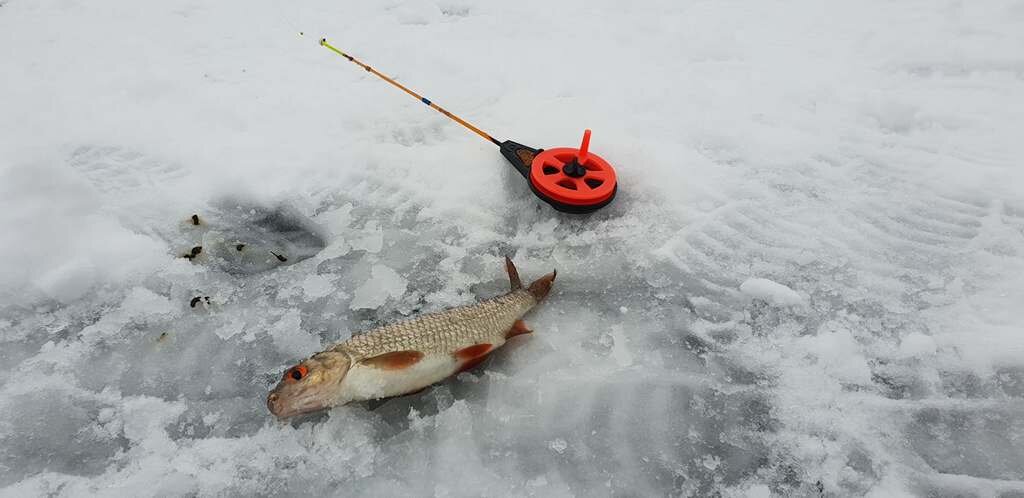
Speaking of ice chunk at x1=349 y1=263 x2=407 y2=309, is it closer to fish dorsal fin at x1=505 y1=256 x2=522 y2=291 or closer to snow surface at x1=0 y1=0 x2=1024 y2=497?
snow surface at x1=0 y1=0 x2=1024 y2=497

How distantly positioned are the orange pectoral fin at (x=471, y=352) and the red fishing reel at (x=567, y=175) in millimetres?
1058

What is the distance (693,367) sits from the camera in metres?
2.63

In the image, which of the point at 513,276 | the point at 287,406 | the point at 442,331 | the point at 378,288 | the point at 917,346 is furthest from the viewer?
the point at 378,288

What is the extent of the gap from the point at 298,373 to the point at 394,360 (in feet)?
1.21

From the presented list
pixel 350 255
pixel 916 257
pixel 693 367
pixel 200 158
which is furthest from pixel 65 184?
pixel 916 257

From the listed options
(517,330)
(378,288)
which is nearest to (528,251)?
(517,330)

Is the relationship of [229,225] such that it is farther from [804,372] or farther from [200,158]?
[804,372]

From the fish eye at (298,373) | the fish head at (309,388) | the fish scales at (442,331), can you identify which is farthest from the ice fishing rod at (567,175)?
the fish eye at (298,373)

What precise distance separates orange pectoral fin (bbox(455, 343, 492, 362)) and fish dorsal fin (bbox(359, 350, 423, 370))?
0.21m

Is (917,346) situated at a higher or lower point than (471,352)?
higher

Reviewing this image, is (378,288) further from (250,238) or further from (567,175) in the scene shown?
(567,175)

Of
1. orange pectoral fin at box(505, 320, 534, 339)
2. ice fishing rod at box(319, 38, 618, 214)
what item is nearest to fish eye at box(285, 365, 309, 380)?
Answer: orange pectoral fin at box(505, 320, 534, 339)

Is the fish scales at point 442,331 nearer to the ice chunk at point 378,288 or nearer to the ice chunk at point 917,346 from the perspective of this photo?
the ice chunk at point 378,288

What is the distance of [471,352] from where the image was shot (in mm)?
2502
